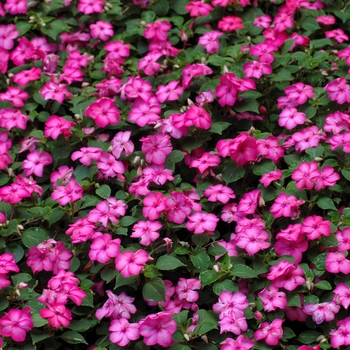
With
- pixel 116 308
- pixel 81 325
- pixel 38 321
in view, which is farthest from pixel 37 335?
pixel 116 308

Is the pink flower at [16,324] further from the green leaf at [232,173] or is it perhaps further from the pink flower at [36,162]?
the green leaf at [232,173]

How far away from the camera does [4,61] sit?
4.19m

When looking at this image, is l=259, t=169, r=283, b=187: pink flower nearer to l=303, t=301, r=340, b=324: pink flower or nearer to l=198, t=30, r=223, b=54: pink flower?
l=303, t=301, r=340, b=324: pink flower

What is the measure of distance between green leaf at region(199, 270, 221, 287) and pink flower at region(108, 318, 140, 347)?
31 centimetres

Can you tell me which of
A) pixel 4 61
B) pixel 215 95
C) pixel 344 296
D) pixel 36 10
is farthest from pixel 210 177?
pixel 36 10

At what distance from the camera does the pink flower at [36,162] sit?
359 cm

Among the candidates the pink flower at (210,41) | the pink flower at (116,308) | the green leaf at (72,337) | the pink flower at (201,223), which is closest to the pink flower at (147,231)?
the pink flower at (201,223)

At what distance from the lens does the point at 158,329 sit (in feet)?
9.45

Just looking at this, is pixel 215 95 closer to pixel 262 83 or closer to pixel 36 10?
pixel 262 83

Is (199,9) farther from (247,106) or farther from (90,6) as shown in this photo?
(247,106)

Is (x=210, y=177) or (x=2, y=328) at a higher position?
(x=210, y=177)

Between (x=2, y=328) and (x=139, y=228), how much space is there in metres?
0.66

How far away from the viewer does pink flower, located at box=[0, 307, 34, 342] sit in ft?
9.53

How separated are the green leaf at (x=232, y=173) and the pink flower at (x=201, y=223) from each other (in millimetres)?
227
